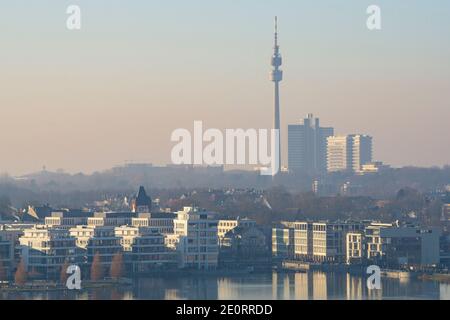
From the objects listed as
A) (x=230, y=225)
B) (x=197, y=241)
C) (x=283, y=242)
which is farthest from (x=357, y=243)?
(x=230, y=225)

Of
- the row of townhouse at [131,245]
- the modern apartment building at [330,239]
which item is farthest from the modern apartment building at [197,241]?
the modern apartment building at [330,239]

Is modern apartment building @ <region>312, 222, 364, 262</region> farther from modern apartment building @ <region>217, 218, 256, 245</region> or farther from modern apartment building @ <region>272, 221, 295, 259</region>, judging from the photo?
modern apartment building @ <region>217, 218, 256, 245</region>

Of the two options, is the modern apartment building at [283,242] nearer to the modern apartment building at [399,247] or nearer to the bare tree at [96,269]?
the modern apartment building at [399,247]

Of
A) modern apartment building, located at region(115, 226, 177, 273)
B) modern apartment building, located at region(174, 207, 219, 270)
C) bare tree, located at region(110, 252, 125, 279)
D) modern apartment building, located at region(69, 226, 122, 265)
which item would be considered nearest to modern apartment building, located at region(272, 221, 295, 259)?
modern apartment building, located at region(174, 207, 219, 270)

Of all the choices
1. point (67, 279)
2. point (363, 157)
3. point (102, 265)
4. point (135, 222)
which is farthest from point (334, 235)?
point (363, 157)
